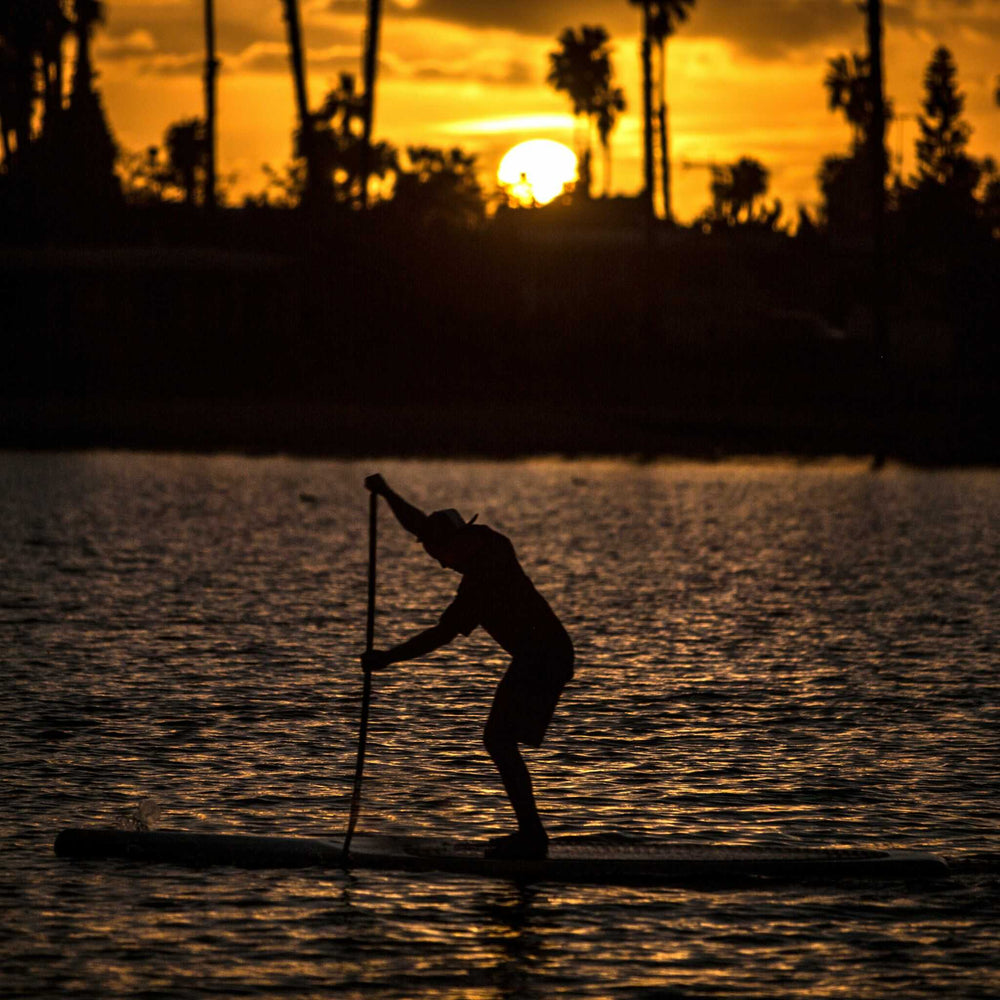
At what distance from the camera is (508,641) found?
9211 mm

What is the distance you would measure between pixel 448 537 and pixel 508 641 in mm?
587

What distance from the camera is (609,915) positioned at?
8.59 meters

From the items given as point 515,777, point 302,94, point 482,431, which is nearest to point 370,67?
point 302,94

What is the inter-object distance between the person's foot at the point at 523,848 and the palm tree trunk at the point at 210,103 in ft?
180

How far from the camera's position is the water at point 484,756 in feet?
25.9

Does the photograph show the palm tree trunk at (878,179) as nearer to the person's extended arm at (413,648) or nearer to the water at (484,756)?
the water at (484,756)

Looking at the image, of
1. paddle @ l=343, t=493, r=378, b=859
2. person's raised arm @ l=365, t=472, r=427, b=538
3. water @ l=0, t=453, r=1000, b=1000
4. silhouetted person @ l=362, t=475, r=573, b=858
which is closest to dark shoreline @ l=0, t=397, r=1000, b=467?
water @ l=0, t=453, r=1000, b=1000

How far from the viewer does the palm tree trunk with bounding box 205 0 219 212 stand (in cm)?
6362

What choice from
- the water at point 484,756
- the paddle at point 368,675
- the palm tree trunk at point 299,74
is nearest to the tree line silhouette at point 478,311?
the palm tree trunk at point 299,74

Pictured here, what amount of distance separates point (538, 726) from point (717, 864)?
3.19 feet

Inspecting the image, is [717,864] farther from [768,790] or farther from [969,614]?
[969,614]

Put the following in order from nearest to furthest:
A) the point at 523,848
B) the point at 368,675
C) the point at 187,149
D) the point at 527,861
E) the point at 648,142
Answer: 1. the point at 527,861
2. the point at 523,848
3. the point at 368,675
4. the point at 648,142
5. the point at 187,149

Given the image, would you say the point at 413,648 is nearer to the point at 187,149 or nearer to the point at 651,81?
the point at 651,81

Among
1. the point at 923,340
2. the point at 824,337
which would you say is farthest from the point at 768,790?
the point at 923,340
